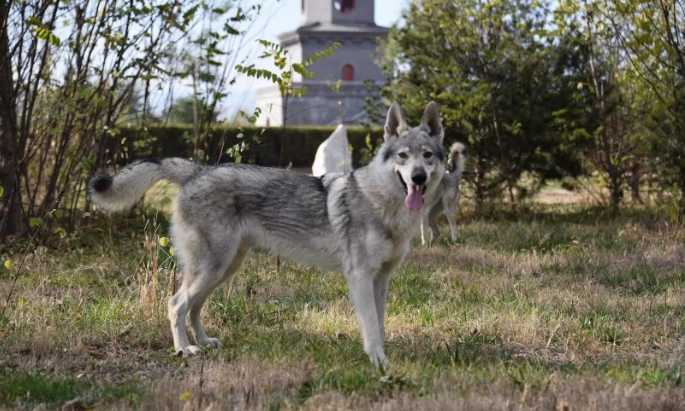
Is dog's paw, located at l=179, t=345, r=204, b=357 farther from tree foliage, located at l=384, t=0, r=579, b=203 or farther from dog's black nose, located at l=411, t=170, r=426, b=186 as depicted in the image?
tree foliage, located at l=384, t=0, r=579, b=203

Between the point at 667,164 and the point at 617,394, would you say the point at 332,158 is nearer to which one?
the point at 667,164

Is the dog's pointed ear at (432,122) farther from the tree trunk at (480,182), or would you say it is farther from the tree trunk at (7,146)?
the tree trunk at (480,182)

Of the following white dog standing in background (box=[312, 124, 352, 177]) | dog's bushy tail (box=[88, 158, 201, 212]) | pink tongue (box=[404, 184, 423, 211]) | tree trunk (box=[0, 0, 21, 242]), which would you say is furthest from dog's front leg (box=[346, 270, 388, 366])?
white dog standing in background (box=[312, 124, 352, 177])

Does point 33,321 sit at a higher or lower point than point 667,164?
lower

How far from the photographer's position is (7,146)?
9125mm

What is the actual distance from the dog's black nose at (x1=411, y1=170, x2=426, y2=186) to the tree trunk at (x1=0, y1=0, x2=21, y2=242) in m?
4.96

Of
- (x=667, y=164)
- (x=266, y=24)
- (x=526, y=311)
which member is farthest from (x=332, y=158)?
(x=526, y=311)

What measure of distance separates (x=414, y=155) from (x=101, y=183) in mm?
2008

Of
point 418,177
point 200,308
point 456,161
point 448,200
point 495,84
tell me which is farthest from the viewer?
point 495,84

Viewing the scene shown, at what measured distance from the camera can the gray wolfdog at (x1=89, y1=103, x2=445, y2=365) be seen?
502cm

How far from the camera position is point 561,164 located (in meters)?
13.6

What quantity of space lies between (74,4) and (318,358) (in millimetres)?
5782

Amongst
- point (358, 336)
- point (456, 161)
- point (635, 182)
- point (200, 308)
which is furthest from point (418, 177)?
point (635, 182)

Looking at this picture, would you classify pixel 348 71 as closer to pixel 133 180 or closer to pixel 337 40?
pixel 337 40
